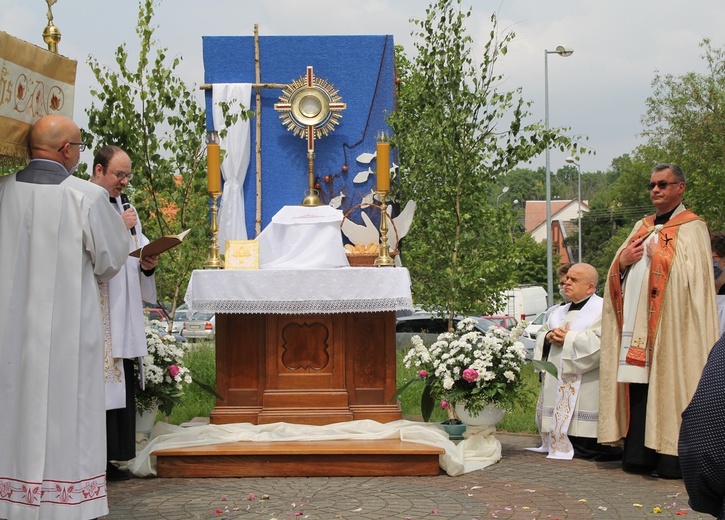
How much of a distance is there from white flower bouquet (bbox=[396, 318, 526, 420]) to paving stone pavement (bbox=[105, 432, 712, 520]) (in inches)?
22.0

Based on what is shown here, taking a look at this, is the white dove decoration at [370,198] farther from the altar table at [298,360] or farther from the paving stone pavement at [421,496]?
the paving stone pavement at [421,496]

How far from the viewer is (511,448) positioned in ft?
27.5

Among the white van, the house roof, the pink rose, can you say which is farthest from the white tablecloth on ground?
the house roof

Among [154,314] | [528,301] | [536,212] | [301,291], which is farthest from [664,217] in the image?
[536,212]

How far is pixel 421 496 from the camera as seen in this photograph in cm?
631

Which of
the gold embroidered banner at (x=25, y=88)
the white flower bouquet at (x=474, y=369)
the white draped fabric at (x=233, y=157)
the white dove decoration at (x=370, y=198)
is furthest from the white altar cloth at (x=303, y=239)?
the gold embroidered banner at (x=25, y=88)

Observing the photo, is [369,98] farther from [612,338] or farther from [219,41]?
[612,338]

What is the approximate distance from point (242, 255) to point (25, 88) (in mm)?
3606

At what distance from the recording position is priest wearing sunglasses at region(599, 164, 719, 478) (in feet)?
23.0

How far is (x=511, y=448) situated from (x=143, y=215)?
412cm

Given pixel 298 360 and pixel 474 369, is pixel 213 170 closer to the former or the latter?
pixel 298 360

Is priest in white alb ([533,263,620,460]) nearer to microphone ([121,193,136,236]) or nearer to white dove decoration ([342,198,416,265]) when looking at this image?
white dove decoration ([342,198,416,265])

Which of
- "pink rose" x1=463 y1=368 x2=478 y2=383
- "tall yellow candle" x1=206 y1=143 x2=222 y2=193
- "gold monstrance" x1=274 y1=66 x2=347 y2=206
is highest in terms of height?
"gold monstrance" x1=274 y1=66 x2=347 y2=206

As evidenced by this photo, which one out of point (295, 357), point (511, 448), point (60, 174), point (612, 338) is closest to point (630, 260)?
point (612, 338)
